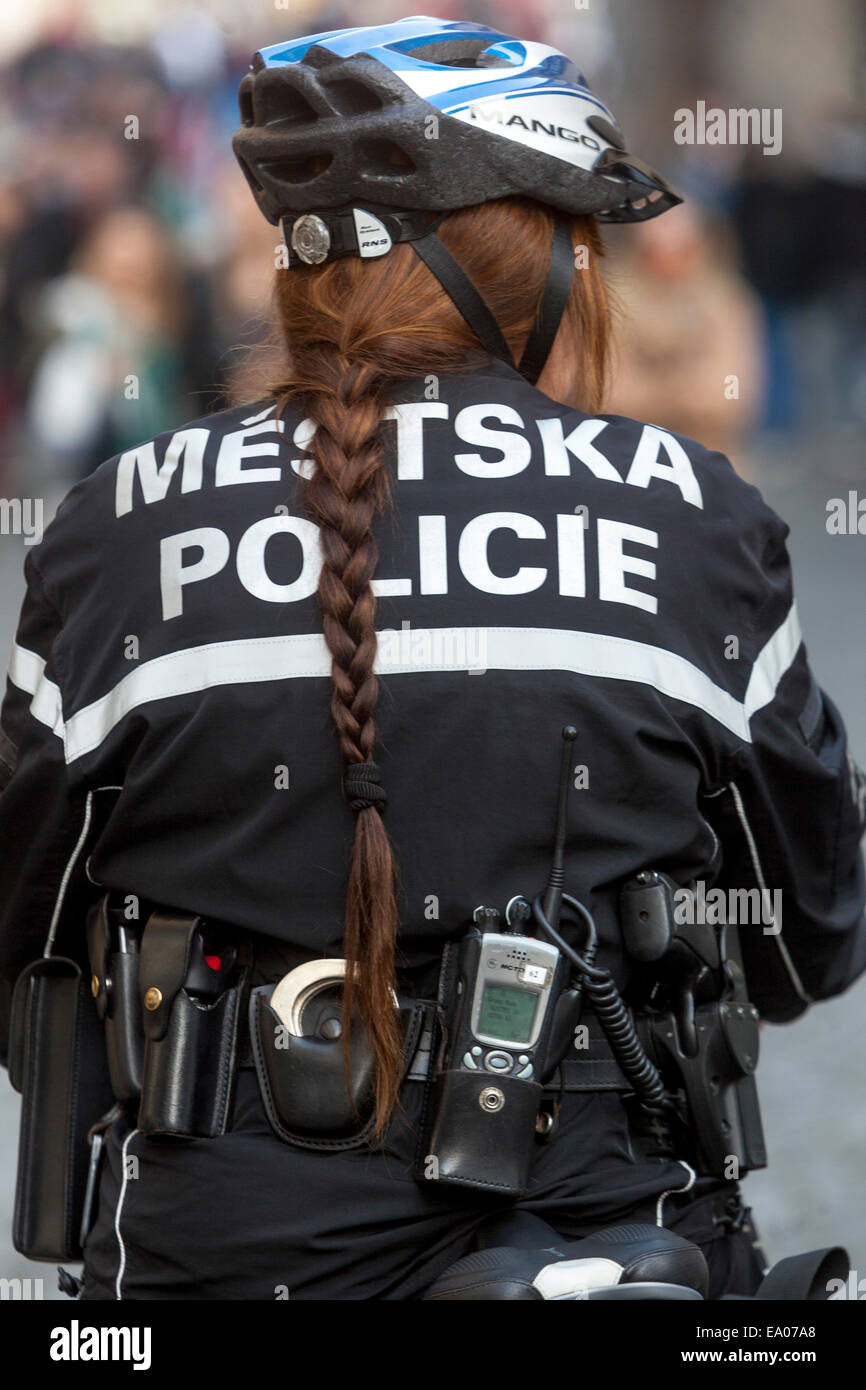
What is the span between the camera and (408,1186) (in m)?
2.05

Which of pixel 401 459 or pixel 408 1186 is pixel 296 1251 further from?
pixel 401 459

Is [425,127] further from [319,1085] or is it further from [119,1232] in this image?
[119,1232]

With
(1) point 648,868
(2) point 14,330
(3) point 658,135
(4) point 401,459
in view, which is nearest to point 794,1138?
(1) point 648,868

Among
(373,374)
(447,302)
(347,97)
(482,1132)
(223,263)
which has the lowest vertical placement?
(482,1132)

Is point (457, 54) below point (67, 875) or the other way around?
the other way around

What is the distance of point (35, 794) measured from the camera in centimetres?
227

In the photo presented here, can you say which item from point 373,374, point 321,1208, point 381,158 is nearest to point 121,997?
point 321,1208

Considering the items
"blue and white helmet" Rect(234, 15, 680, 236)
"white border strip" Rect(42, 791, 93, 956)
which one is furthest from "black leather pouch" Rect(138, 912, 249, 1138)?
"blue and white helmet" Rect(234, 15, 680, 236)

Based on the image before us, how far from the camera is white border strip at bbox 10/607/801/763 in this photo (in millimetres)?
2104

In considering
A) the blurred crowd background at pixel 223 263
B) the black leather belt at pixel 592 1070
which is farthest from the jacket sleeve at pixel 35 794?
the blurred crowd background at pixel 223 263

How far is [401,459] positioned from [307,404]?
149 mm

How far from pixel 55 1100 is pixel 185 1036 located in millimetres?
367
